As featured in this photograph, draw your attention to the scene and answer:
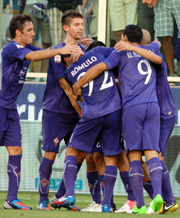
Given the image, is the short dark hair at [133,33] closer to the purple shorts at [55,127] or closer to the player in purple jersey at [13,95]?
the player in purple jersey at [13,95]

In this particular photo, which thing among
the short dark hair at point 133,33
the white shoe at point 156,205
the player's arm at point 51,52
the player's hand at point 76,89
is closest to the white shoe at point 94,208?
the white shoe at point 156,205

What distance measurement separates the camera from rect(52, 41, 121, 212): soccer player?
7137 millimetres

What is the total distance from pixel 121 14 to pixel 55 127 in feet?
13.8

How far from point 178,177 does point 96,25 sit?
3.05 metres

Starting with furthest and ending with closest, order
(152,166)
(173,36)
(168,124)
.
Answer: (173,36), (168,124), (152,166)

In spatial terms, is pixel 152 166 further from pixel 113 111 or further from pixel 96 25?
pixel 96 25

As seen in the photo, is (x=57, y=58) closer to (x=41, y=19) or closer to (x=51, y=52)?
(x=51, y=52)

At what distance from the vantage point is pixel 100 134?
23.9 ft

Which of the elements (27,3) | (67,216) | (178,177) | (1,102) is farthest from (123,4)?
(67,216)

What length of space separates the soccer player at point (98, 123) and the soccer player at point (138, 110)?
0.44ft

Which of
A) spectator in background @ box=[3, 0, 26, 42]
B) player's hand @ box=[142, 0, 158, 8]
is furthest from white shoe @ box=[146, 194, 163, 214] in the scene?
spectator in background @ box=[3, 0, 26, 42]

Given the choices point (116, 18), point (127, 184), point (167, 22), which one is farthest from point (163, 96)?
point (116, 18)

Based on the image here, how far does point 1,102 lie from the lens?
24.7ft

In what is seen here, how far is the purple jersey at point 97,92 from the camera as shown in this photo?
7.13 m
